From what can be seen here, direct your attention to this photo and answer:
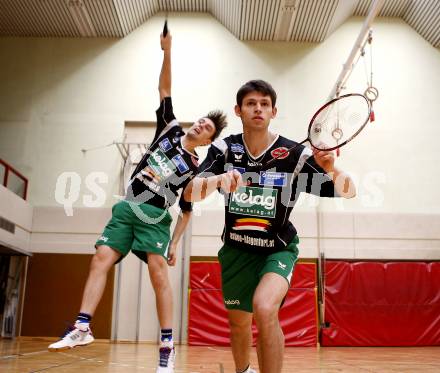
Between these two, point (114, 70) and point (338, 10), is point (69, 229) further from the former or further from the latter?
point (338, 10)

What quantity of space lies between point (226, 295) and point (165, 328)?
2.30 ft

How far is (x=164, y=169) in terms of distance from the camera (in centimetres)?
384

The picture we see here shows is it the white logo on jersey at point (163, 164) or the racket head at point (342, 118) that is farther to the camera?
the white logo on jersey at point (163, 164)

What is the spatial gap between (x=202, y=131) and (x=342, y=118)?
1099 mm

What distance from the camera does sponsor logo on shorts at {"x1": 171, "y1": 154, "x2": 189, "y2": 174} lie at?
3898mm

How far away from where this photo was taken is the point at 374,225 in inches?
415

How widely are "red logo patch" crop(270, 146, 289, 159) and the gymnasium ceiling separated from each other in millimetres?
8363

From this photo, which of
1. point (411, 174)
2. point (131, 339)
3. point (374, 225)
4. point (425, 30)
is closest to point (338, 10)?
point (425, 30)

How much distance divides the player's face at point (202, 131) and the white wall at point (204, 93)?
6899 millimetres

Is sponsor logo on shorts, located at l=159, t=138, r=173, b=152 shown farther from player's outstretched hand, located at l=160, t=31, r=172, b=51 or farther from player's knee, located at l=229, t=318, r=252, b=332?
player's knee, located at l=229, t=318, r=252, b=332

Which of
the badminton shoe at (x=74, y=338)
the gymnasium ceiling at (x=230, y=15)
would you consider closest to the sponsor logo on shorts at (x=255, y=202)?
the badminton shoe at (x=74, y=338)

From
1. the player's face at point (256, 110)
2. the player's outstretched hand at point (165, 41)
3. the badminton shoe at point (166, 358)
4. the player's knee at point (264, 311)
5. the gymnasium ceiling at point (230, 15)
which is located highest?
the gymnasium ceiling at point (230, 15)

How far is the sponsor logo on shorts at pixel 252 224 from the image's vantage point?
9.55 ft

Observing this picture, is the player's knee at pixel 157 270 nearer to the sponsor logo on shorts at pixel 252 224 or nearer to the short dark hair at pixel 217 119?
the sponsor logo on shorts at pixel 252 224
